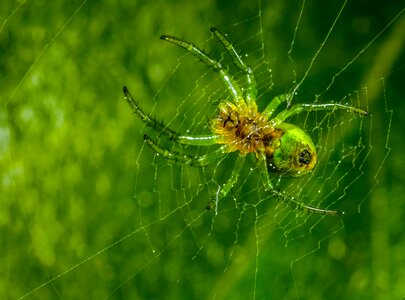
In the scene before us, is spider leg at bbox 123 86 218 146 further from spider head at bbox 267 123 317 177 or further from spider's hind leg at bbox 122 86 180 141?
spider head at bbox 267 123 317 177

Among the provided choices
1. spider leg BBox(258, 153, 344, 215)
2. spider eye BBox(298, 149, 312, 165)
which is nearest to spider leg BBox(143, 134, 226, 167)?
spider leg BBox(258, 153, 344, 215)

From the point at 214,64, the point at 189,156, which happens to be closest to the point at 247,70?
the point at 214,64

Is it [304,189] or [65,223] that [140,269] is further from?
[304,189]

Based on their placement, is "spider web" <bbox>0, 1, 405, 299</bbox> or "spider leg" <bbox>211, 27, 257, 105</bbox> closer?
"spider web" <bbox>0, 1, 405, 299</bbox>

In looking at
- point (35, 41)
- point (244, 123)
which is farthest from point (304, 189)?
point (35, 41)

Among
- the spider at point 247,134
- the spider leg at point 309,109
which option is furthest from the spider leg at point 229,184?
the spider leg at point 309,109

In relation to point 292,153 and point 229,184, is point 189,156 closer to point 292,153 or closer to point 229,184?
point 229,184
